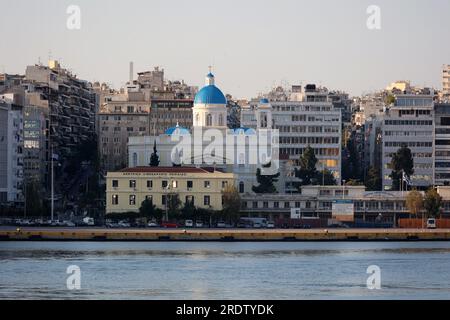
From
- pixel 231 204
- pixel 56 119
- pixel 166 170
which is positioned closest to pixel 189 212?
pixel 231 204

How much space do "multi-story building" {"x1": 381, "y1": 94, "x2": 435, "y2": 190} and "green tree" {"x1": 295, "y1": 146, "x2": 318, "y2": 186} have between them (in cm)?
697

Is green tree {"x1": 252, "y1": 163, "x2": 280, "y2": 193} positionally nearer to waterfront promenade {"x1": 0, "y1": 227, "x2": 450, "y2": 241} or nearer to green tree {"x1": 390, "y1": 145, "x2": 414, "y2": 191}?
green tree {"x1": 390, "y1": 145, "x2": 414, "y2": 191}

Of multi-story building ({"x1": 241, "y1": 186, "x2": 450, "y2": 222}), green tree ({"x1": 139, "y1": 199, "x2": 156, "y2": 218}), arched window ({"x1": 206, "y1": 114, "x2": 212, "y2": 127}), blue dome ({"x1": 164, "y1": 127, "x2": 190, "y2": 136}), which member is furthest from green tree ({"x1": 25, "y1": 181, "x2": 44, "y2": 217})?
arched window ({"x1": 206, "y1": 114, "x2": 212, "y2": 127})

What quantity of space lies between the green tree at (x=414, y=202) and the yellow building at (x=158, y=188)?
1379cm

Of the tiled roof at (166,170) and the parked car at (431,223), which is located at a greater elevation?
the tiled roof at (166,170)

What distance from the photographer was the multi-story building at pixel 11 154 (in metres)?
137

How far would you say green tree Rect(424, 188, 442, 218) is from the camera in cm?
13138

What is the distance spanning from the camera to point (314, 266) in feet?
286

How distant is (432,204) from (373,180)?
14.5 m
